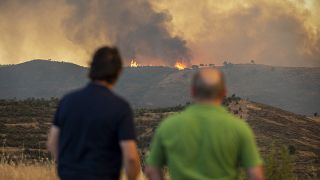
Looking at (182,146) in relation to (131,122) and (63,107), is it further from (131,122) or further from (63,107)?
(63,107)

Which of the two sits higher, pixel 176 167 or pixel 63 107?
pixel 63 107

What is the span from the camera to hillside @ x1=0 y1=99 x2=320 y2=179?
39656mm

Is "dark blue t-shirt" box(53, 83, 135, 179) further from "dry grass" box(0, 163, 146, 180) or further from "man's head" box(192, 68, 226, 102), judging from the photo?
"dry grass" box(0, 163, 146, 180)

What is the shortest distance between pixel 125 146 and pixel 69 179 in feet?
1.61

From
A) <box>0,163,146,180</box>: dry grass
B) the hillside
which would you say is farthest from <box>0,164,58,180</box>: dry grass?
the hillside

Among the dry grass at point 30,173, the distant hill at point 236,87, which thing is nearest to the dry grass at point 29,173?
the dry grass at point 30,173

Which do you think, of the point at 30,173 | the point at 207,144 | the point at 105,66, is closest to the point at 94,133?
the point at 105,66

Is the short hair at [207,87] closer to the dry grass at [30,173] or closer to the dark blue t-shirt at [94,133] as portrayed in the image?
the dark blue t-shirt at [94,133]

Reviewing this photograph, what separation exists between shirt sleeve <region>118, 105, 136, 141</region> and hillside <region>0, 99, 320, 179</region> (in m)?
27.5

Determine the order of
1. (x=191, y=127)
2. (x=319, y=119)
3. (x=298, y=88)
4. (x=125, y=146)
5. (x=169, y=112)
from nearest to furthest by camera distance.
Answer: (x=191, y=127), (x=125, y=146), (x=169, y=112), (x=319, y=119), (x=298, y=88)

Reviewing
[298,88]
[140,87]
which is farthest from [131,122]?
[140,87]

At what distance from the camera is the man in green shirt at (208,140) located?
13.6 feet

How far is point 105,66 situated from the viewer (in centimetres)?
480

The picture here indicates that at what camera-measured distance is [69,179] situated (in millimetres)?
4688
